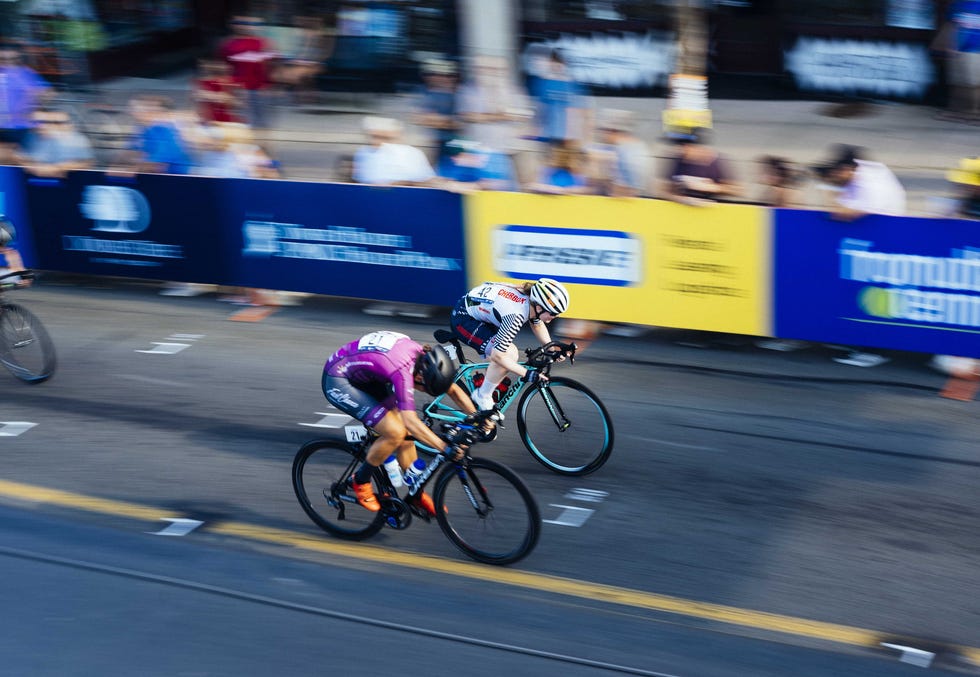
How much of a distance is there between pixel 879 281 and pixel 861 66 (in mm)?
8105

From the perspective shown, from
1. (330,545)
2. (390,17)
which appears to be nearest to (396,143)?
(330,545)

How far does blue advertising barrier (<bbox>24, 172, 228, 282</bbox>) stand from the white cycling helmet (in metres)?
5.11

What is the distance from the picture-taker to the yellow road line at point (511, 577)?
20.1 feet

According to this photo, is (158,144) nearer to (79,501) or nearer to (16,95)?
(16,95)

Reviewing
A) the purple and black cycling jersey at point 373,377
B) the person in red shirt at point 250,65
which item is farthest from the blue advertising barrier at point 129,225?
the purple and black cycling jersey at point 373,377

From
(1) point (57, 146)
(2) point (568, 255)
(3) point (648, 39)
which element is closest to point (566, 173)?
→ (2) point (568, 255)

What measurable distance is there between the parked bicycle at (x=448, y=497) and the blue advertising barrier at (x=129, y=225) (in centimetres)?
501

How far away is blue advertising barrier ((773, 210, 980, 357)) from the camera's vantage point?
8.90 meters

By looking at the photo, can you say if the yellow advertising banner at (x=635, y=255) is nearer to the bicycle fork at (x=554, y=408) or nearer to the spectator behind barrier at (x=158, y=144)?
the bicycle fork at (x=554, y=408)

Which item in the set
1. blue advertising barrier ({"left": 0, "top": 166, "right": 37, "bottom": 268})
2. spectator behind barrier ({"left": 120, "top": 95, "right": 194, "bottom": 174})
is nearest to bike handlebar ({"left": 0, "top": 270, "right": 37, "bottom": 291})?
spectator behind barrier ({"left": 120, "top": 95, "right": 194, "bottom": 174})

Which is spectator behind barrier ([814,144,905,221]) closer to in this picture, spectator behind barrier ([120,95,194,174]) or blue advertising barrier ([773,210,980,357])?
blue advertising barrier ([773,210,980,357])

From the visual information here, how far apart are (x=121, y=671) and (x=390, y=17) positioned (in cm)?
1392

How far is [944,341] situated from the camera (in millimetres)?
9125

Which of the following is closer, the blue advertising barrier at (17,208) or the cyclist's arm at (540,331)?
the cyclist's arm at (540,331)
